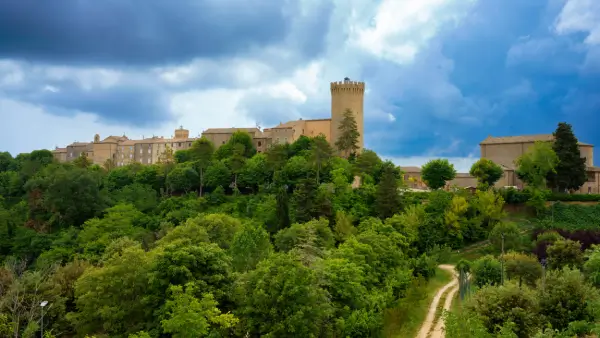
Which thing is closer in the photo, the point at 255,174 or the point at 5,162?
the point at 255,174

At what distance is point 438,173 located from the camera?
212 feet

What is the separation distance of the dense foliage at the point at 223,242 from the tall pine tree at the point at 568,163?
1003cm

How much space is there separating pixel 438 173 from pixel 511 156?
39.5ft

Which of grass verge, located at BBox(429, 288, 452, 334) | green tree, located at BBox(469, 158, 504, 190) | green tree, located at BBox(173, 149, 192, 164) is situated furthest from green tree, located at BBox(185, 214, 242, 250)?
green tree, located at BBox(173, 149, 192, 164)

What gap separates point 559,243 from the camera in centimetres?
3584

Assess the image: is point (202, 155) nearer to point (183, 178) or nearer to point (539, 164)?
point (183, 178)

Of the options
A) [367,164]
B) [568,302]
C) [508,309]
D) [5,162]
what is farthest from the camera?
[5,162]

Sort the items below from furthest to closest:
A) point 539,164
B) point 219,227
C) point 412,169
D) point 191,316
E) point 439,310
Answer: point 412,169 → point 539,164 → point 219,227 → point 439,310 → point 191,316

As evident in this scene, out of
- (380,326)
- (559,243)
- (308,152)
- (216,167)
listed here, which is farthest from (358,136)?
(380,326)

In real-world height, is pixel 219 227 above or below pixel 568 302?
above

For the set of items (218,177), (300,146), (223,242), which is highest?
(300,146)

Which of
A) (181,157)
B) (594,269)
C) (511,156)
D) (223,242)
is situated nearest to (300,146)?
(181,157)

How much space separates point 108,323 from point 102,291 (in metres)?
1.60

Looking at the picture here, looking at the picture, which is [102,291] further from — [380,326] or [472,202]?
[472,202]
